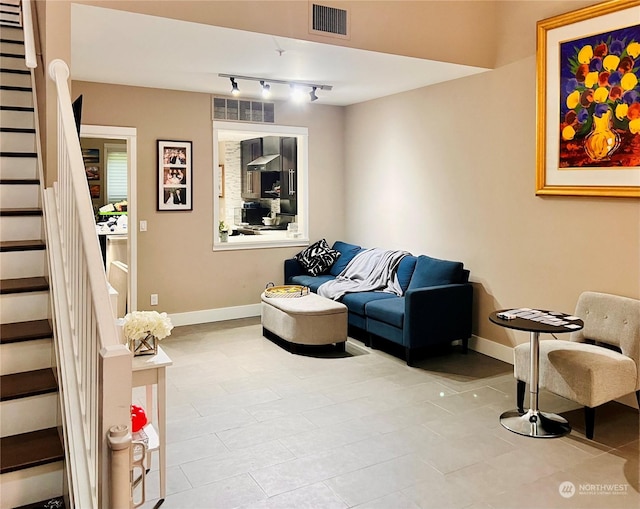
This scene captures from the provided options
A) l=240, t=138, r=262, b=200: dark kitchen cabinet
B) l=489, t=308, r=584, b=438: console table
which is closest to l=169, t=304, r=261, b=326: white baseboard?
l=240, t=138, r=262, b=200: dark kitchen cabinet

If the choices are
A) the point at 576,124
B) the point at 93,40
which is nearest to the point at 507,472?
the point at 576,124

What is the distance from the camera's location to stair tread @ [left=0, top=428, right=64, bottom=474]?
2.11m

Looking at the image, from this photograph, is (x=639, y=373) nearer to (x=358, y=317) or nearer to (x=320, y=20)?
(x=358, y=317)

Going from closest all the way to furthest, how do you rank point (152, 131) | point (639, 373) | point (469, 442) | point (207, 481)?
point (207, 481) → point (469, 442) → point (639, 373) → point (152, 131)

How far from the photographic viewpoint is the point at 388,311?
494 cm

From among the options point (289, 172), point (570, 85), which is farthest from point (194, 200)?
point (570, 85)

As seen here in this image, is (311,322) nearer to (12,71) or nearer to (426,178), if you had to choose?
(426,178)

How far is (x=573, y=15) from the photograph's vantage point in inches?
160

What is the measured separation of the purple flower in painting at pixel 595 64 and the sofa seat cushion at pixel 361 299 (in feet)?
8.34

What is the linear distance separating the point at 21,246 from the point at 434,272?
3.47 metres

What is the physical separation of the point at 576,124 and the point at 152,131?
4.02 metres

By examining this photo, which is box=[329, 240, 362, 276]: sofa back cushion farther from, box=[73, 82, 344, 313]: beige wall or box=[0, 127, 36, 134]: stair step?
box=[0, 127, 36, 134]: stair step

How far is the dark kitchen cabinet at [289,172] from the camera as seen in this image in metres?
7.41

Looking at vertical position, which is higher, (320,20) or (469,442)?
(320,20)
